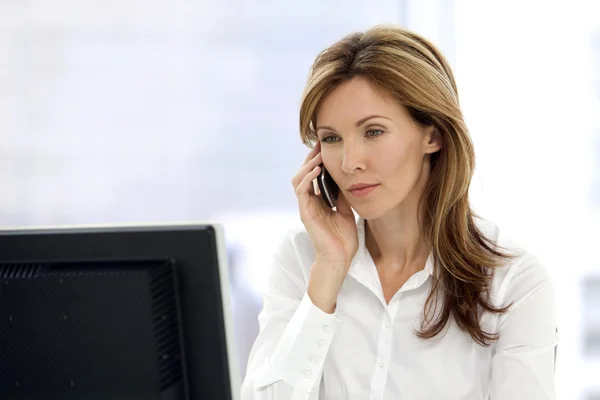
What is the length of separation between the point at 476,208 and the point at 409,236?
1.11m

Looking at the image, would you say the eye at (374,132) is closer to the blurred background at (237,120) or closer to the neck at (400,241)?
the neck at (400,241)

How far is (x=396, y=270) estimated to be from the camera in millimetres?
1658

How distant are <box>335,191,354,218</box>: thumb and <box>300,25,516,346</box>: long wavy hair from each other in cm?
17

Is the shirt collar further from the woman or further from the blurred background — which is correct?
the blurred background

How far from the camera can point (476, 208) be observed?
2713 mm

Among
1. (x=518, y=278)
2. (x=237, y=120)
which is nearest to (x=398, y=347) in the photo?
(x=518, y=278)

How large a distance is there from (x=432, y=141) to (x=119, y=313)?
104 cm

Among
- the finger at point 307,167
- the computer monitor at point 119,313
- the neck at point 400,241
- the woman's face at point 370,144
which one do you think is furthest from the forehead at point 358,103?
the computer monitor at point 119,313

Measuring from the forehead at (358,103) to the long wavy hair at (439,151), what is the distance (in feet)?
0.04

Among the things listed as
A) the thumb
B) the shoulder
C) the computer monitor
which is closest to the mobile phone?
the thumb

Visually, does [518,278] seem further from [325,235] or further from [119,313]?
[119,313]

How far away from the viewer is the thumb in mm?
1703

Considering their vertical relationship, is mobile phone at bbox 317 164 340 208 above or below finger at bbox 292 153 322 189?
below

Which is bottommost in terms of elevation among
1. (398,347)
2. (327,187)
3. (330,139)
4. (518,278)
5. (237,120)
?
(398,347)
